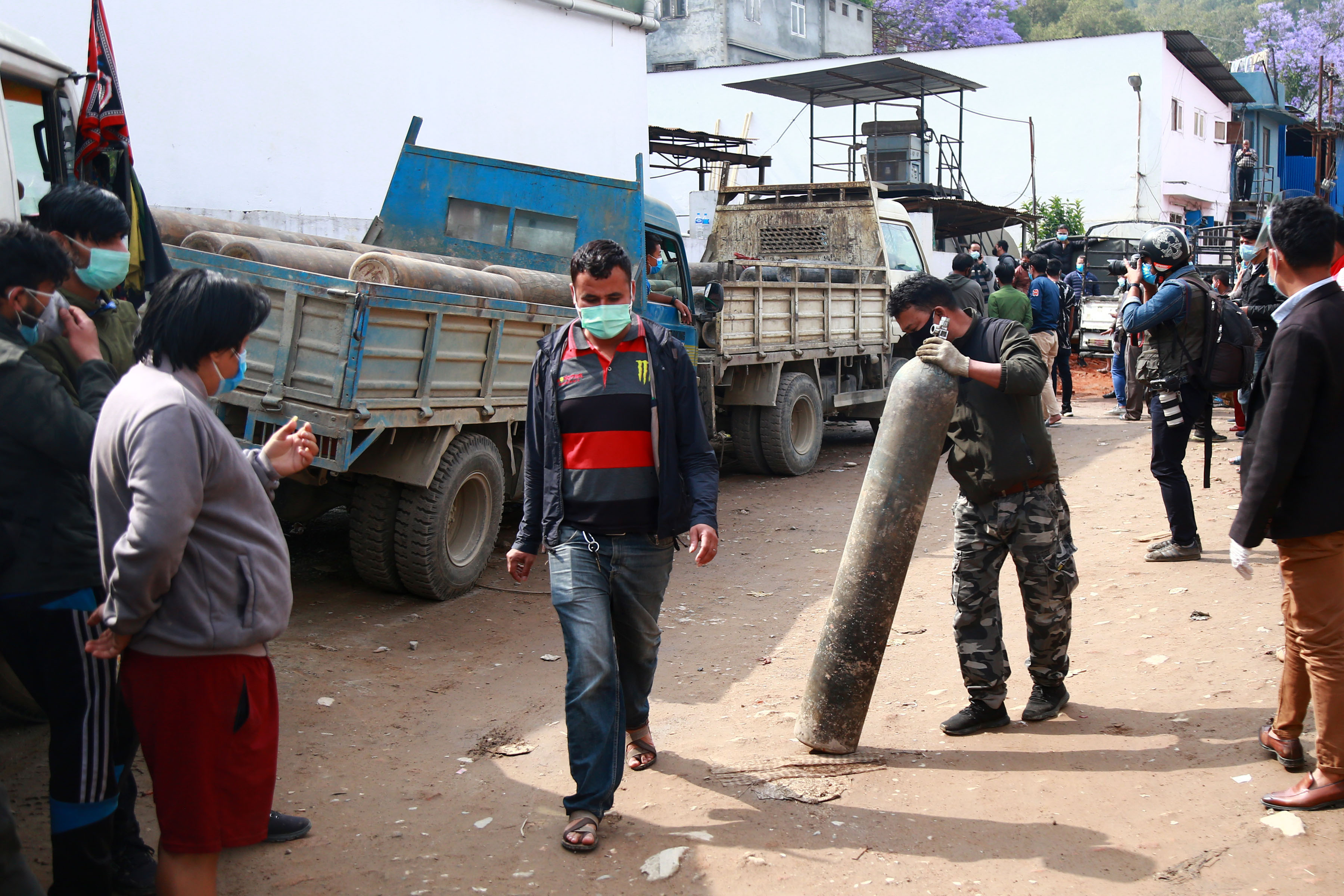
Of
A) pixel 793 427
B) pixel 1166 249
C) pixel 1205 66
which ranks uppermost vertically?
pixel 1205 66

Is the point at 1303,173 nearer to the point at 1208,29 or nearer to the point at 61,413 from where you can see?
the point at 1208,29

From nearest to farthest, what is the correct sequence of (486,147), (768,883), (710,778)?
(768,883), (710,778), (486,147)

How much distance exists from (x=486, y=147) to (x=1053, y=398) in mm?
11122

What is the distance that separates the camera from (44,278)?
9.00 feet

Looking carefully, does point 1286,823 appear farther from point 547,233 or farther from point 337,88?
point 337,88

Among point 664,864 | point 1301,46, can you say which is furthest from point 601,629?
point 1301,46

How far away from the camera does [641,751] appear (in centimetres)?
389

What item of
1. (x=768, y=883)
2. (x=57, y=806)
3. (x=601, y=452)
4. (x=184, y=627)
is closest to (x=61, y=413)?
(x=184, y=627)

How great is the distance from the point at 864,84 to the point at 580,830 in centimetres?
1611

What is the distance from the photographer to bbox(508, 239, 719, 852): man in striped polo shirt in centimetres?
328

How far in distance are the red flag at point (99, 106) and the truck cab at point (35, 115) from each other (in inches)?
1.8

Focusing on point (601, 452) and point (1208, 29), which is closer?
point (601, 452)

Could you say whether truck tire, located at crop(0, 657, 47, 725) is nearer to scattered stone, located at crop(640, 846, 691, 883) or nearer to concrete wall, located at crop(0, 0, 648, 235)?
scattered stone, located at crop(640, 846, 691, 883)

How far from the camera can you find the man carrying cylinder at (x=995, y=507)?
153 inches
